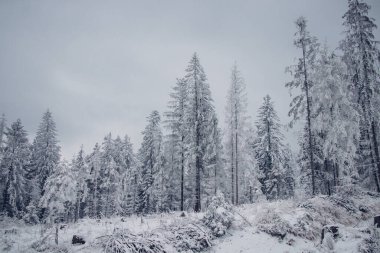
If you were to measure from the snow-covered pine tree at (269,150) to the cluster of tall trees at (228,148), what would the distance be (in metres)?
0.13

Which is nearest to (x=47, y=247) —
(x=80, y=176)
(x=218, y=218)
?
(x=218, y=218)

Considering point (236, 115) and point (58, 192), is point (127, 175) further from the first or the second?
point (58, 192)

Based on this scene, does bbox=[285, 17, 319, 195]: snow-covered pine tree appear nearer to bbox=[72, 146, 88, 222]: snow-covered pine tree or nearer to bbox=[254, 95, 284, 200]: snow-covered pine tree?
bbox=[254, 95, 284, 200]: snow-covered pine tree

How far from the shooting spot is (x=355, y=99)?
22172 millimetres

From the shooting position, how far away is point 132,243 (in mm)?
8336

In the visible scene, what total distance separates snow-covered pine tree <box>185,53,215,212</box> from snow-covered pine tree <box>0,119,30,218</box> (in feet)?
71.5

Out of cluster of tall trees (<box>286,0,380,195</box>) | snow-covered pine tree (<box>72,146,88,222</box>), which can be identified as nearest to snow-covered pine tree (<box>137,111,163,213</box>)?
snow-covered pine tree (<box>72,146,88,222</box>)

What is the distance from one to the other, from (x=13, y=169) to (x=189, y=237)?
30.6 m

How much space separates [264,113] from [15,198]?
33792 millimetres

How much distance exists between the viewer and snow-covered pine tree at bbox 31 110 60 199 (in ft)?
118

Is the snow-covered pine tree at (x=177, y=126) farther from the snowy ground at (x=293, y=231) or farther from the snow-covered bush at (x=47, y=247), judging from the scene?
the snow-covered bush at (x=47, y=247)

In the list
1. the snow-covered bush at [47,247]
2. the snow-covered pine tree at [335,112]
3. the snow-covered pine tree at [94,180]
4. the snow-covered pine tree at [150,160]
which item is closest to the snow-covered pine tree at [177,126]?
the snow-covered pine tree at [150,160]

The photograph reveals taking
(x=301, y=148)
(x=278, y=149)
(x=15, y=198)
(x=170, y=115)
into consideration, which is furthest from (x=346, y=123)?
(x=15, y=198)

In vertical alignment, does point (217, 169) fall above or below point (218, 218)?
above
